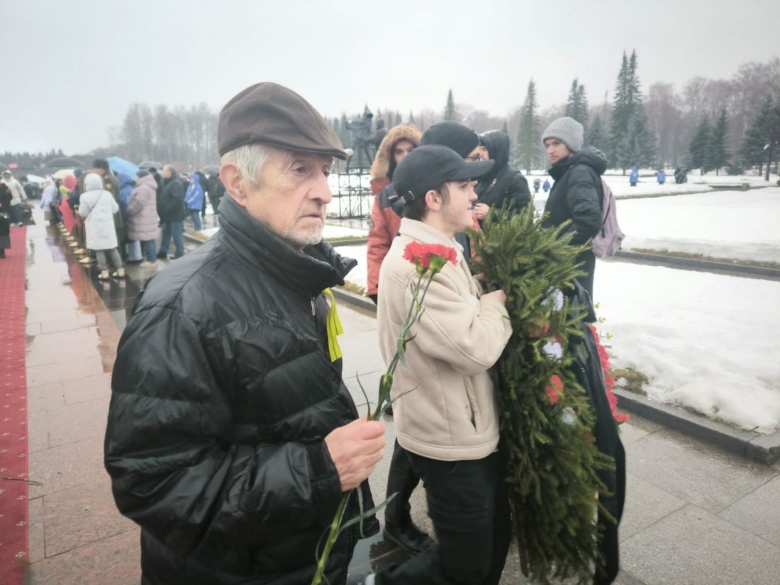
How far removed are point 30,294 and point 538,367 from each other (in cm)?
1025

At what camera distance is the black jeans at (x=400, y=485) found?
2592 millimetres

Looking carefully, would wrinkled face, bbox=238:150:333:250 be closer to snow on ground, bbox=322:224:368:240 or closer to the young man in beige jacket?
the young man in beige jacket

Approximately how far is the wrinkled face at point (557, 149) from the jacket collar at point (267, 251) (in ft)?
11.6

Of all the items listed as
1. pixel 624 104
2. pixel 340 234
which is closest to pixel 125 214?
pixel 340 234

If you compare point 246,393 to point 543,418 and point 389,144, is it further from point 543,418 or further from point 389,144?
point 389,144

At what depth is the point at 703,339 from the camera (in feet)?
16.7

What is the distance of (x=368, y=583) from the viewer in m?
2.11

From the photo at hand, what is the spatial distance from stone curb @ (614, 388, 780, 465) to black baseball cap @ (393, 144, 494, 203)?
2692 millimetres

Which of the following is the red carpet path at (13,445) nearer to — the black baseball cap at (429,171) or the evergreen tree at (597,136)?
the black baseball cap at (429,171)

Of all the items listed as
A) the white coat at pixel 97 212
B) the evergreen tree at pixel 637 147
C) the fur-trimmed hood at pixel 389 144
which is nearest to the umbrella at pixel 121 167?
the white coat at pixel 97 212

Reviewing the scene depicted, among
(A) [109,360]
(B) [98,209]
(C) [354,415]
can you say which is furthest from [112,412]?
(B) [98,209]

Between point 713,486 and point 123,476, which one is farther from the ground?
point 123,476

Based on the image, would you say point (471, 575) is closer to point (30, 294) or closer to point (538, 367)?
point (538, 367)

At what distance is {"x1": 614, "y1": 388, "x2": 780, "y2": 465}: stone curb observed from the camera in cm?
332
